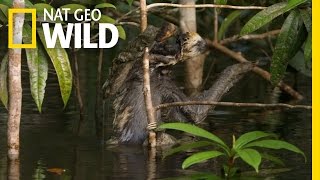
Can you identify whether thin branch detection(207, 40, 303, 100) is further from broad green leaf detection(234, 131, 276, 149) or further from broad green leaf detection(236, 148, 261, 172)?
broad green leaf detection(236, 148, 261, 172)

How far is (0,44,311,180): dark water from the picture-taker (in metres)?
4.96

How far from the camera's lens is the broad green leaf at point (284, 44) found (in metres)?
5.32

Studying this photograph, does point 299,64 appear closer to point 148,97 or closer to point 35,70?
point 148,97

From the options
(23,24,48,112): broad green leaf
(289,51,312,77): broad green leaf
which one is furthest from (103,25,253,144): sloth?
(289,51,312,77): broad green leaf

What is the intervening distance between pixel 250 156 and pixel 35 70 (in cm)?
146

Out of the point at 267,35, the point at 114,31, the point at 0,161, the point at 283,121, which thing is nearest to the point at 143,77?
the point at 114,31

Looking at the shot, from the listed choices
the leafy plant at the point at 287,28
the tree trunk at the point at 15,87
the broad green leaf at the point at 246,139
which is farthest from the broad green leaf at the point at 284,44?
the tree trunk at the point at 15,87

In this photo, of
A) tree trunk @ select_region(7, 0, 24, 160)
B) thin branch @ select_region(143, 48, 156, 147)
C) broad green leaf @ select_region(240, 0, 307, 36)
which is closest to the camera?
tree trunk @ select_region(7, 0, 24, 160)

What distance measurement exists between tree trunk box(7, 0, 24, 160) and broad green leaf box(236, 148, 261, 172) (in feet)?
4.20

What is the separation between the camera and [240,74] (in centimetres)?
612

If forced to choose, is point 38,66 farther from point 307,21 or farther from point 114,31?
point 307,21

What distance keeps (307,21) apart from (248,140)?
0.97 m

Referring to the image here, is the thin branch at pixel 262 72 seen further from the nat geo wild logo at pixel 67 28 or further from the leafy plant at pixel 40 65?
the leafy plant at pixel 40 65

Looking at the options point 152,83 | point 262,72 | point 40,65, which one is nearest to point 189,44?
point 152,83
